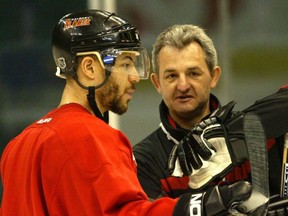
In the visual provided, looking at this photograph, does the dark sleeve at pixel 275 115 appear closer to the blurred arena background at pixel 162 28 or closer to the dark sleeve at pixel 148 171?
the dark sleeve at pixel 148 171

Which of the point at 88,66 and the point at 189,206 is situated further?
the point at 88,66

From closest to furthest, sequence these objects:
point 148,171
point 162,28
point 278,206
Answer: point 278,206
point 148,171
point 162,28

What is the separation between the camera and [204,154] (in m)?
2.13

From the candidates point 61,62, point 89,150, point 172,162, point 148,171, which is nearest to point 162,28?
point 148,171

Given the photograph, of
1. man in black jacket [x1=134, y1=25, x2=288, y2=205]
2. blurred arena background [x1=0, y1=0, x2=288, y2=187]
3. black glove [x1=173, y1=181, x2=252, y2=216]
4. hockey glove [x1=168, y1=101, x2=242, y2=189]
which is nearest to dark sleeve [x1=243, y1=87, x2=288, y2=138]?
hockey glove [x1=168, y1=101, x2=242, y2=189]

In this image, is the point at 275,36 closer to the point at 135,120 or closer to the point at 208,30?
the point at 208,30

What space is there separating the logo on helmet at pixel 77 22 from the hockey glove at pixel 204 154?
405mm

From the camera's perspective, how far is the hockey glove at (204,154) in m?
2.12

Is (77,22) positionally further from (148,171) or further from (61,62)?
(148,171)

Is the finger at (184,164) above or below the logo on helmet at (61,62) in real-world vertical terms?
below

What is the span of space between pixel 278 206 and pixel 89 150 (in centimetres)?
Answer: 55

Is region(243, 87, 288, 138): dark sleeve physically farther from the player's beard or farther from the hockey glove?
the player's beard

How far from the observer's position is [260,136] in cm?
203

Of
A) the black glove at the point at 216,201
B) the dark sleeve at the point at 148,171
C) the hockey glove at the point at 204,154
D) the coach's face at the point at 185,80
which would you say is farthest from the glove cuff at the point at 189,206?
the coach's face at the point at 185,80
